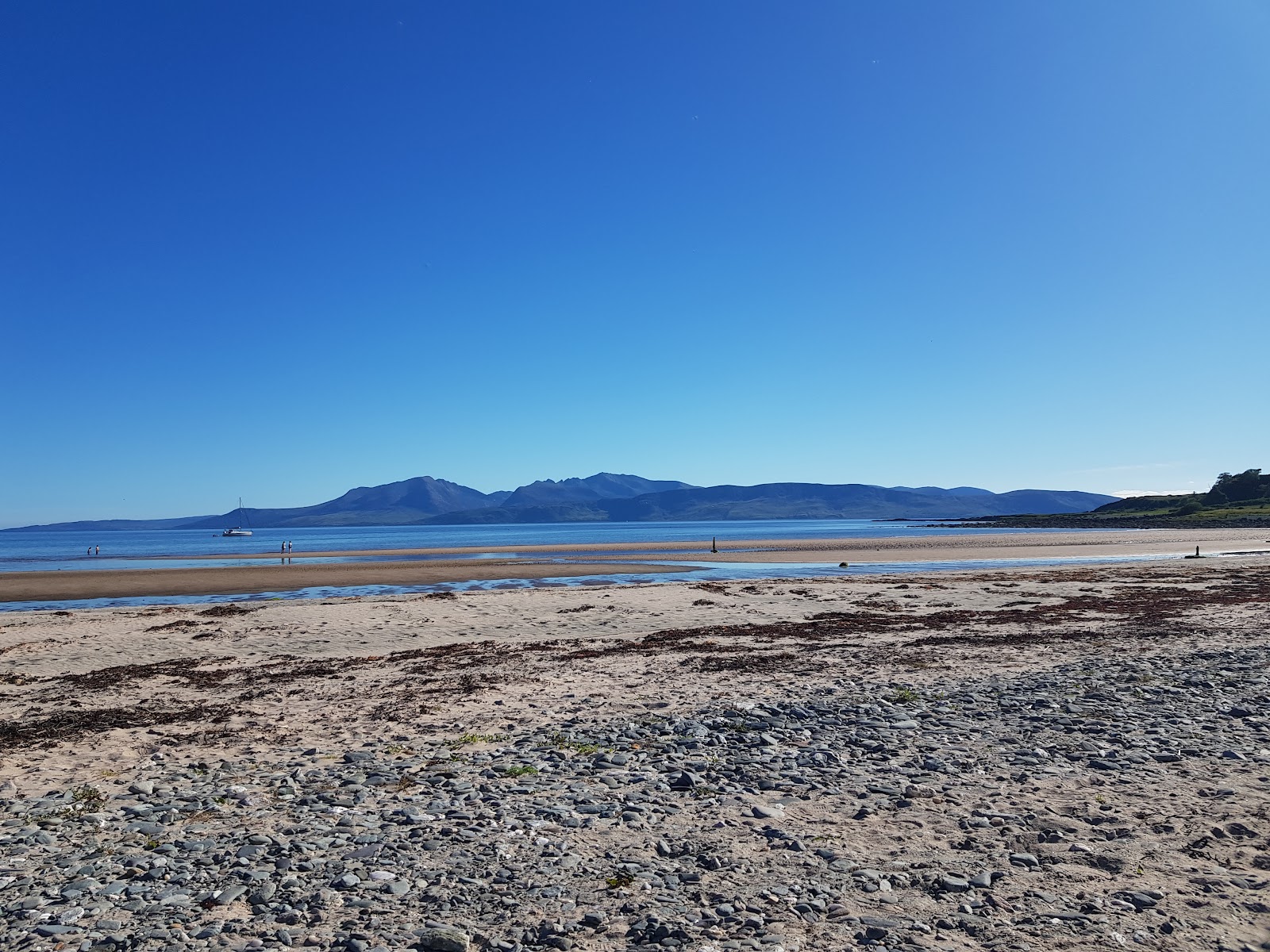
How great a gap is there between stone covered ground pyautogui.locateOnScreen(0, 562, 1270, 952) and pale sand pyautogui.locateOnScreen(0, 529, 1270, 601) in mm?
31105

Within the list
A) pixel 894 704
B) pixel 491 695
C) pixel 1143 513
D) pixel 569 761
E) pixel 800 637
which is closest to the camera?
pixel 569 761

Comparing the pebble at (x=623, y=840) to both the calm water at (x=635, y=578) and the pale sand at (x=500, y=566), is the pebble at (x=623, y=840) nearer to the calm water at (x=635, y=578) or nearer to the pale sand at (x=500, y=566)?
the calm water at (x=635, y=578)

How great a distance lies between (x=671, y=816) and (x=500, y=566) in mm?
50760

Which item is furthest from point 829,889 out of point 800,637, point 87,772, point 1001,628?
point 1001,628

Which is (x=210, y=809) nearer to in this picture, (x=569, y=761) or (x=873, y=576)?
(x=569, y=761)

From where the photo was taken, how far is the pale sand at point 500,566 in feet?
145

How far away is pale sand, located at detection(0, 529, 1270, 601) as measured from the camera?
4428 cm

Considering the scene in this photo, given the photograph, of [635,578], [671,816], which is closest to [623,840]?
[671,816]

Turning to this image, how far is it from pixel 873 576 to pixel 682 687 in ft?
96.7

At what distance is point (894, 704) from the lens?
12.6m

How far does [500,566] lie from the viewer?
2270 inches

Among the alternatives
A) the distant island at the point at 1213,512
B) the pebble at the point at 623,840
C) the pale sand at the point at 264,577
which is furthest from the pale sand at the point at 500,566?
the distant island at the point at 1213,512

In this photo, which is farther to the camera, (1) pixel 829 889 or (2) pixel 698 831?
(2) pixel 698 831

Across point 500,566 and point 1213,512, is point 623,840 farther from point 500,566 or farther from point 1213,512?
point 1213,512
